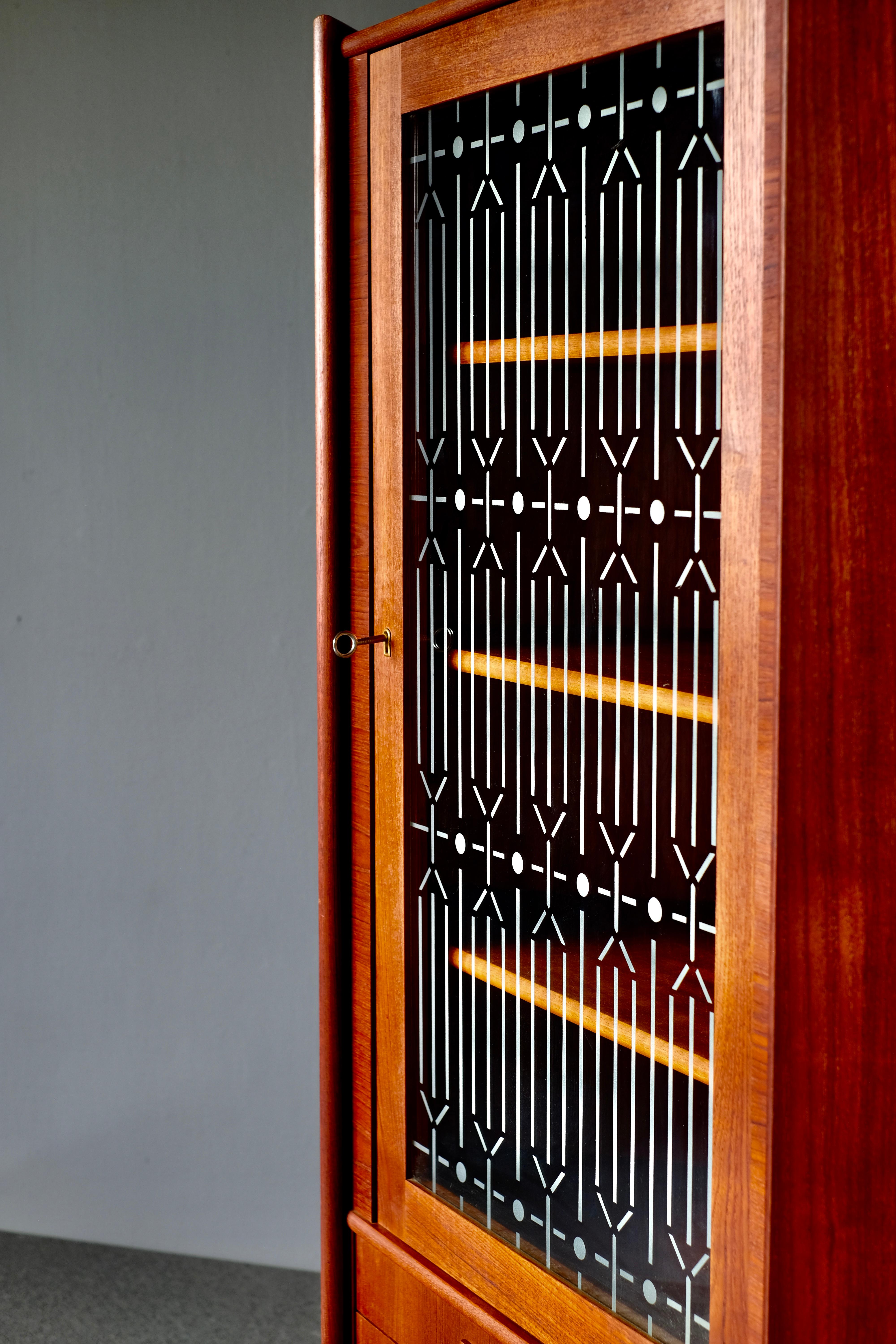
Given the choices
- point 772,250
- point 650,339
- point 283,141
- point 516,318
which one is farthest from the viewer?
point 283,141

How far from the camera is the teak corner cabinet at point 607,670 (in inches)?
32.6

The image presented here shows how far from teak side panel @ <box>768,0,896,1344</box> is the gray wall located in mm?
1099

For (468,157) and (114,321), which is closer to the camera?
(468,157)

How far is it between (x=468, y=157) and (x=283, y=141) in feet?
2.72

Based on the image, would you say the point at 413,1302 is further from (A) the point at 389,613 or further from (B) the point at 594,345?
(B) the point at 594,345

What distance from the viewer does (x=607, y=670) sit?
99 cm

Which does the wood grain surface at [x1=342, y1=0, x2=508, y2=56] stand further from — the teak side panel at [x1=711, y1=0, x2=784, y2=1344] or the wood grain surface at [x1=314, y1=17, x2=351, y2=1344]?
the teak side panel at [x1=711, y1=0, x2=784, y2=1344]

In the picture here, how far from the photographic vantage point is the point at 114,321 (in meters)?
1.88

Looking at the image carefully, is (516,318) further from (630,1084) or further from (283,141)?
(283,141)

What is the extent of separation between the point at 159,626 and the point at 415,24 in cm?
107

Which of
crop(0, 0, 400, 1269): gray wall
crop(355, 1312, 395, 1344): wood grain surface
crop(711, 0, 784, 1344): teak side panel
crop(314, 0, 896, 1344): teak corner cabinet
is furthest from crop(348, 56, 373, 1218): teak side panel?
crop(0, 0, 400, 1269): gray wall

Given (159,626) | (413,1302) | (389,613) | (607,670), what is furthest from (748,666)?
(159,626)

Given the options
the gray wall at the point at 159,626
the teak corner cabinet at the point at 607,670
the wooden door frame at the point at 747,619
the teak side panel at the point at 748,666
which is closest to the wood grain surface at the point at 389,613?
the teak corner cabinet at the point at 607,670

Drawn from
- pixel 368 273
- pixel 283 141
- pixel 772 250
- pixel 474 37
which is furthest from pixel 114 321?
pixel 772 250
